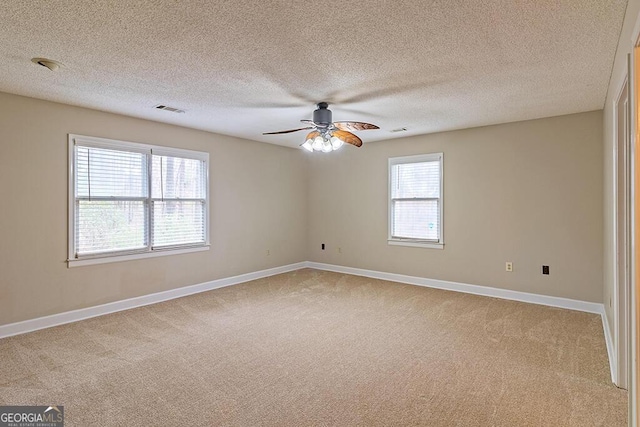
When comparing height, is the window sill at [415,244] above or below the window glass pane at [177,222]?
below

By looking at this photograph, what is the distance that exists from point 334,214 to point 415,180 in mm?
1730

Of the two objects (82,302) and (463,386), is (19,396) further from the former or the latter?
(463,386)

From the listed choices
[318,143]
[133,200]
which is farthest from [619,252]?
[133,200]

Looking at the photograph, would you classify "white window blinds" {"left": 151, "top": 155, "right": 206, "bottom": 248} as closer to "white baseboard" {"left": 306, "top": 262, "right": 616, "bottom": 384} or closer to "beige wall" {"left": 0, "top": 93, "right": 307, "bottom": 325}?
"beige wall" {"left": 0, "top": 93, "right": 307, "bottom": 325}

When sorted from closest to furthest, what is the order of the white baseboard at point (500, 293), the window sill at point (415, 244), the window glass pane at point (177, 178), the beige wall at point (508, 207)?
the white baseboard at point (500, 293) < the beige wall at point (508, 207) < the window glass pane at point (177, 178) < the window sill at point (415, 244)

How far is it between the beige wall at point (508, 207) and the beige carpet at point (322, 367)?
0.57 metres

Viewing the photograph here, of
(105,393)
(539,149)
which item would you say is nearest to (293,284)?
(105,393)

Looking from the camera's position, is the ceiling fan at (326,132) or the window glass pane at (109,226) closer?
the ceiling fan at (326,132)

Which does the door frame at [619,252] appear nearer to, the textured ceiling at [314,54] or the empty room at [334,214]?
the empty room at [334,214]

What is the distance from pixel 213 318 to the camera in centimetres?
410

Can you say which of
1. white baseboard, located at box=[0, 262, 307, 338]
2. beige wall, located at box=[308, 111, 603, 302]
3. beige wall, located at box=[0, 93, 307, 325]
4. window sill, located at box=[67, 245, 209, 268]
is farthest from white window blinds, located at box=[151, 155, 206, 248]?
beige wall, located at box=[308, 111, 603, 302]

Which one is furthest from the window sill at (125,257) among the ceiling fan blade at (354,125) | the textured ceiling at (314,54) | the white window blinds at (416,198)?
the white window blinds at (416,198)

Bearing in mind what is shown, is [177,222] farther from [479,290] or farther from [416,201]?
[479,290]

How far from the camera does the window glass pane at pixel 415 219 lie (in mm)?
5602
